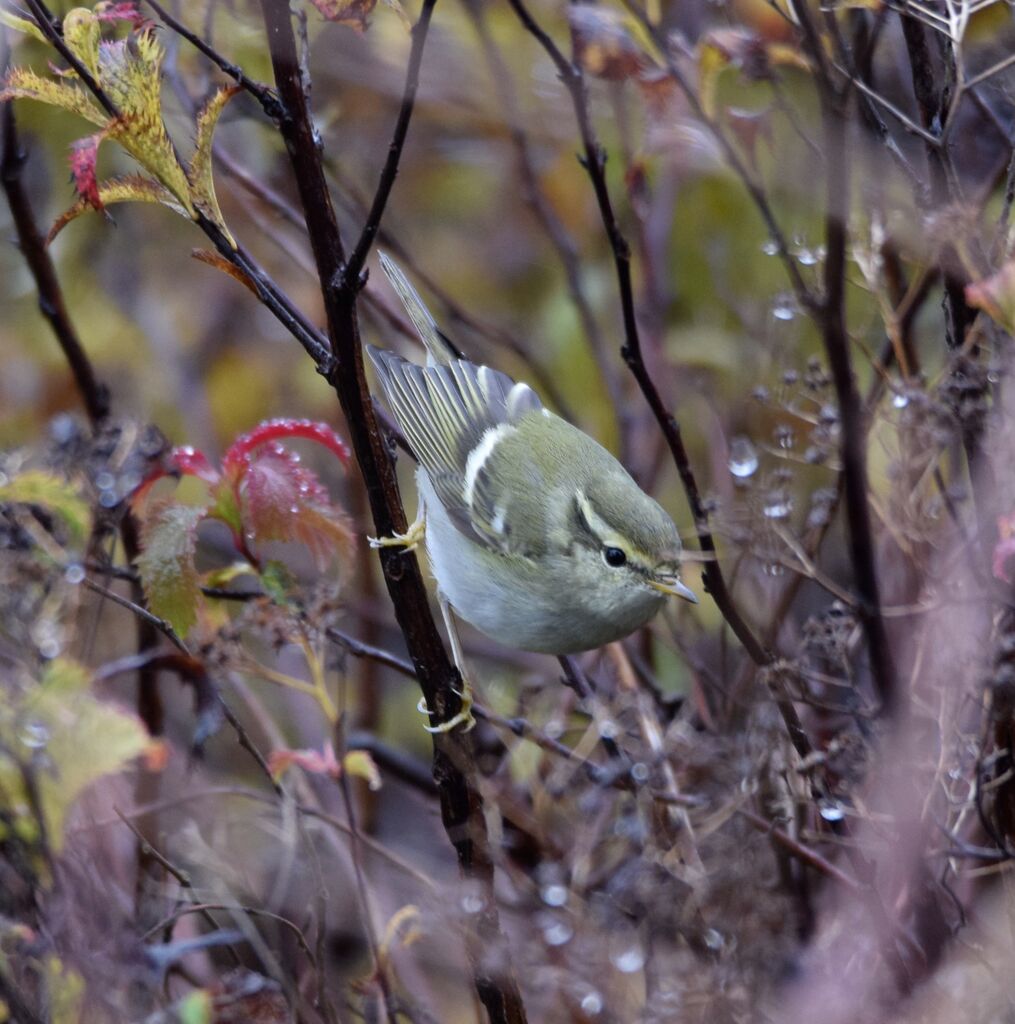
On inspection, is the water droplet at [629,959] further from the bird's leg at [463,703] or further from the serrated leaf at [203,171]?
the serrated leaf at [203,171]

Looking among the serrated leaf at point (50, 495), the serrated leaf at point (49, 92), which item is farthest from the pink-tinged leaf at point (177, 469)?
the serrated leaf at point (49, 92)

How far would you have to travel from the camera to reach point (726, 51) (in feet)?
7.74

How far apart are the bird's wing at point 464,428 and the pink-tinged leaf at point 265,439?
2.80 ft

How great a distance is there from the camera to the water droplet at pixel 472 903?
170 cm

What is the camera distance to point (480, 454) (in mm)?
3133

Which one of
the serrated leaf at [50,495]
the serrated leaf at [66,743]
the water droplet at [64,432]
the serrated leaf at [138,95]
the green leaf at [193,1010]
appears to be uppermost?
the serrated leaf at [138,95]

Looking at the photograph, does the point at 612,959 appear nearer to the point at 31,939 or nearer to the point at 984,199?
the point at 31,939

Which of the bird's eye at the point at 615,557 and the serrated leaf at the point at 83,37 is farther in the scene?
the bird's eye at the point at 615,557

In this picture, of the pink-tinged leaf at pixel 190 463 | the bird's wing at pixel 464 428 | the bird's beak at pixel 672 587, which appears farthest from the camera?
the bird's wing at pixel 464 428

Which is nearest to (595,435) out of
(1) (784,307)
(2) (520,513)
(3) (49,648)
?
(2) (520,513)

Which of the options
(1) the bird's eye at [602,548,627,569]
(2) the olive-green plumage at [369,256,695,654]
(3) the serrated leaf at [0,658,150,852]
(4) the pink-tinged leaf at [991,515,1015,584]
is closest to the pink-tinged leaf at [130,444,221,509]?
(3) the serrated leaf at [0,658,150,852]

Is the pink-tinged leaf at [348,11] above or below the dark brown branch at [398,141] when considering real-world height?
above

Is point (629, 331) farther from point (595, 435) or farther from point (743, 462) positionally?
point (595, 435)

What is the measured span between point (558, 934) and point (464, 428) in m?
1.67
